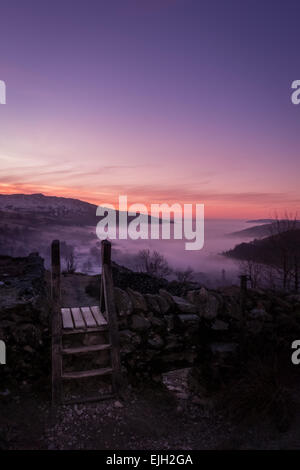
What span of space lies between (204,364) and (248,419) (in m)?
1.43

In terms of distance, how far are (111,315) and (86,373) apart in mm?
1047

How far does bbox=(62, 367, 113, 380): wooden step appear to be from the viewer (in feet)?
16.6

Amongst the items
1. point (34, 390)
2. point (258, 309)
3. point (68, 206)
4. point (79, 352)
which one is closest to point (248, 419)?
point (258, 309)

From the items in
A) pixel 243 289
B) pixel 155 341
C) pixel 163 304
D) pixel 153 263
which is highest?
pixel 243 289

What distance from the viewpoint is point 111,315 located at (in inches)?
223

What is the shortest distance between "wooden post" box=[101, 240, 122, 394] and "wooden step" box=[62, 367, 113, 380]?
0.13 meters

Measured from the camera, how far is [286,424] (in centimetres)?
452

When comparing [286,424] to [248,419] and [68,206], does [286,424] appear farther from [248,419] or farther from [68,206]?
[68,206]

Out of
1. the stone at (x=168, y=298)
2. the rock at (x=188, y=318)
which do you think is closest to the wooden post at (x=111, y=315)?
the stone at (x=168, y=298)

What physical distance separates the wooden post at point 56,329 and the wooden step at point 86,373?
146 millimetres

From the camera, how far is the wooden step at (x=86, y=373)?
5066 mm

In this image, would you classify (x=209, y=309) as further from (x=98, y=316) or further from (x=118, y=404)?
(x=118, y=404)

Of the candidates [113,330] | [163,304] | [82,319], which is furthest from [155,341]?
[82,319]
